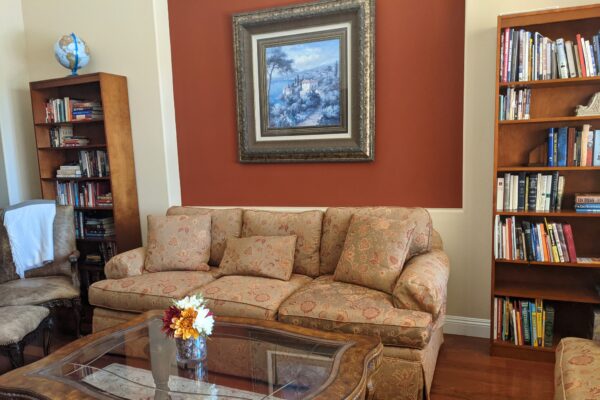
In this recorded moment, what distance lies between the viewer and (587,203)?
239 centimetres

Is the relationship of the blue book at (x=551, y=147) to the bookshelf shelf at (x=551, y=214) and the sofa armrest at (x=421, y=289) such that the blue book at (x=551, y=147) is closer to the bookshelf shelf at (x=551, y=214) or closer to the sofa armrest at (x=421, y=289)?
the bookshelf shelf at (x=551, y=214)

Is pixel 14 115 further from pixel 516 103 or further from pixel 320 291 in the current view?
pixel 516 103

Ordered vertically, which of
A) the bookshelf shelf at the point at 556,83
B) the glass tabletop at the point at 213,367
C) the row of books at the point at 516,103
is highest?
the bookshelf shelf at the point at 556,83

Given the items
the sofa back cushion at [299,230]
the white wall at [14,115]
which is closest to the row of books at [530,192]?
the sofa back cushion at [299,230]

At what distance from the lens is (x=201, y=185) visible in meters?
3.62

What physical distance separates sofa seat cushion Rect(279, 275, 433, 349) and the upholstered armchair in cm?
165

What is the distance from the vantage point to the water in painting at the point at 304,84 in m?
3.05

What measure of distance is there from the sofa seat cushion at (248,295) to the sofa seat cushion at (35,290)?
3.58 ft

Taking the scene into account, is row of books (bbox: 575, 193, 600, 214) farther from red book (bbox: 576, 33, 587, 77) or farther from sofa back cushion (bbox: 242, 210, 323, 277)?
sofa back cushion (bbox: 242, 210, 323, 277)

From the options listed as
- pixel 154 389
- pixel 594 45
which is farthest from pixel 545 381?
pixel 154 389

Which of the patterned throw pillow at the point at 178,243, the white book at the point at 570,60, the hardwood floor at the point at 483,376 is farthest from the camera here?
the patterned throw pillow at the point at 178,243

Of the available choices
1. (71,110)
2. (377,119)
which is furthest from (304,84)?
(71,110)

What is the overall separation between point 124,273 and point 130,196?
0.96 m

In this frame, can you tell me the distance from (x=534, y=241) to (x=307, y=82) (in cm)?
187
